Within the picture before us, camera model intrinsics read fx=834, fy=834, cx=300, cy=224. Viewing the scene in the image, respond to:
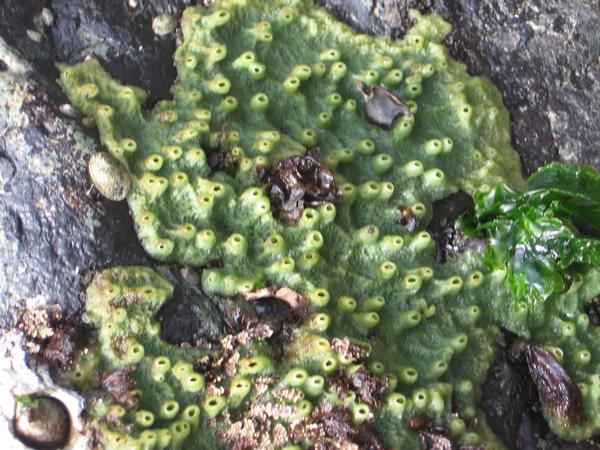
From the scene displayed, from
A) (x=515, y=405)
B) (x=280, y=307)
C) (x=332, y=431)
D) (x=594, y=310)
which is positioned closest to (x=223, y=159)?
(x=280, y=307)

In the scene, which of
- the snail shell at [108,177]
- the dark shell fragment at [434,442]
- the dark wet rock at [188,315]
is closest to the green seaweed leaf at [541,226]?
the dark shell fragment at [434,442]

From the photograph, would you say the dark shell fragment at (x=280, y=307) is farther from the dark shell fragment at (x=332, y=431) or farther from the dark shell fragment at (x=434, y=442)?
the dark shell fragment at (x=434, y=442)

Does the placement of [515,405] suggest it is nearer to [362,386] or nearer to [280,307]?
[362,386]

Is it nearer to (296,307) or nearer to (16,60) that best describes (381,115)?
(296,307)

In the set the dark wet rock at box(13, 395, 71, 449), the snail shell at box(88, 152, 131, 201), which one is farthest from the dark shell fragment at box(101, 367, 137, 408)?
the snail shell at box(88, 152, 131, 201)

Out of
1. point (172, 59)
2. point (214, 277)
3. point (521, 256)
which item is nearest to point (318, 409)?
point (214, 277)
